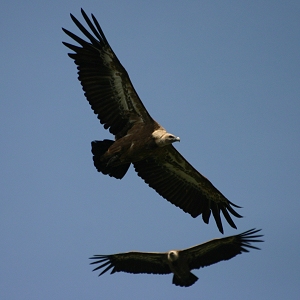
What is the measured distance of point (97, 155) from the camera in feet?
48.6

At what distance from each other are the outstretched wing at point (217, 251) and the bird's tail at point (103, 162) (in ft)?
6.70

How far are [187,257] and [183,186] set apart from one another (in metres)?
1.48

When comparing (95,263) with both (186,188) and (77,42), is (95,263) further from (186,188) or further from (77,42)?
(77,42)

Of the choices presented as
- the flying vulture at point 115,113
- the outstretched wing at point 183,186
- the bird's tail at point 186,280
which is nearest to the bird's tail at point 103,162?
the flying vulture at point 115,113

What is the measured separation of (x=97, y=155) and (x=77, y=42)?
2.12 meters

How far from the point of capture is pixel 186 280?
1542 centimetres

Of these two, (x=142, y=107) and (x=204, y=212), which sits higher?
(x=142, y=107)

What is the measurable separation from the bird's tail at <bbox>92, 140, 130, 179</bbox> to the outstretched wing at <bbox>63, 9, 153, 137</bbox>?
356 millimetres

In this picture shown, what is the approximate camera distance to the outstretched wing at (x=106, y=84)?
1456cm

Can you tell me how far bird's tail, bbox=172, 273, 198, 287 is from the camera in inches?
606

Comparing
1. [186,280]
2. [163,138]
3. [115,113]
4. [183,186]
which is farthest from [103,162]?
[186,280]

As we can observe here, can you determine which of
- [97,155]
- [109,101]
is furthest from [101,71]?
[97,155]

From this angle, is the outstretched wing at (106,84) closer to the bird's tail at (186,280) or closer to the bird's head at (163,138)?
the bird's head at (163,138)

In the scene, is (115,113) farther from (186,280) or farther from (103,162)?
(186,280)
